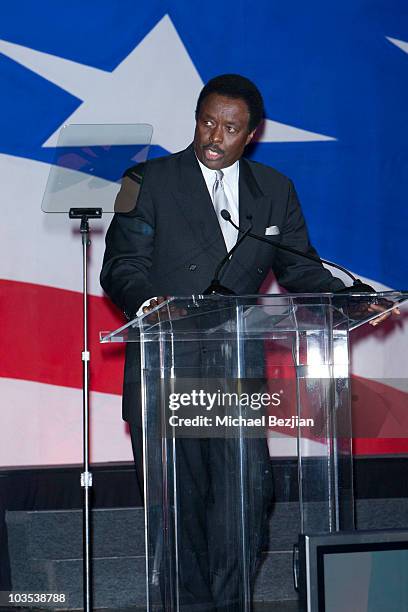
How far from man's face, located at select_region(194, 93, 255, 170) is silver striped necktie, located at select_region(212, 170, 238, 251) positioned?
6cm

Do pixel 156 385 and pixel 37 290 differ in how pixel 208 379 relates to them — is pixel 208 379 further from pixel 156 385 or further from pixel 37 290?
pixel 37 290

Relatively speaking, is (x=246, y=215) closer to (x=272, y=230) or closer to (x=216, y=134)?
(x=272, y=230)

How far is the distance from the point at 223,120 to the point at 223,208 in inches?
10.4

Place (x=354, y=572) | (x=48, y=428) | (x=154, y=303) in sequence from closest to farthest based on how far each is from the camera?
(x=354, y=572) → (x=154, y=303) → (x=48, y=428)

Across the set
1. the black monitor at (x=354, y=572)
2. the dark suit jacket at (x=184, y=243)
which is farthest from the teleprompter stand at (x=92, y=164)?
the black monitor at (x=354, y=572)

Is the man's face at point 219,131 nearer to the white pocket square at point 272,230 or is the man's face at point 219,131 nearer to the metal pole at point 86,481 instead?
the white pocket square at point 272,230

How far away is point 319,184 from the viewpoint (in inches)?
166

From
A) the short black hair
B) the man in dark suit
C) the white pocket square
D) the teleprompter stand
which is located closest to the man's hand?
the man in dark suit

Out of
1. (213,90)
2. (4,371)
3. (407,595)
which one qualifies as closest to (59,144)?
(213,90)

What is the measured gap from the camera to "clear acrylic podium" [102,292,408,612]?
2203 mm

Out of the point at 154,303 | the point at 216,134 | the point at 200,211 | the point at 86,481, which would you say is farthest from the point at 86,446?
the point at 154,303

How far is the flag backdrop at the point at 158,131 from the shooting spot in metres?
4.01

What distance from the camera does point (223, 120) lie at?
2988 millimetres

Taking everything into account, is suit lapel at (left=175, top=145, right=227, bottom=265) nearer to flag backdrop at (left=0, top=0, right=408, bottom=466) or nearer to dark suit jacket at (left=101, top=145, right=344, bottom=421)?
dark suit jacket at (left=101, top=145, right=344, bottom=421)
